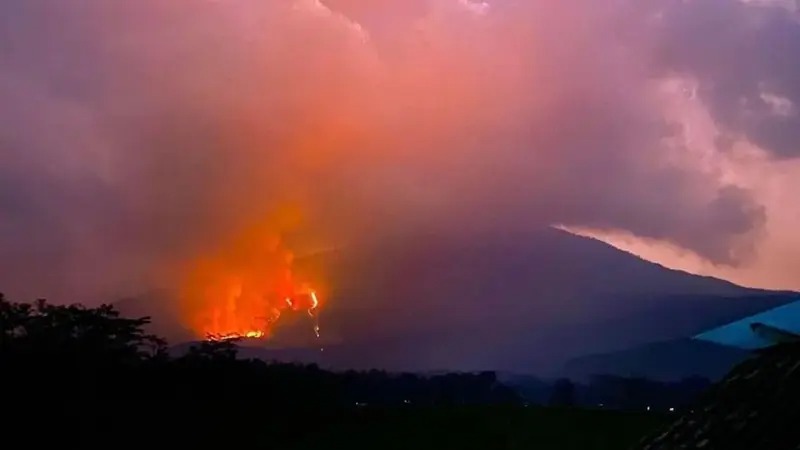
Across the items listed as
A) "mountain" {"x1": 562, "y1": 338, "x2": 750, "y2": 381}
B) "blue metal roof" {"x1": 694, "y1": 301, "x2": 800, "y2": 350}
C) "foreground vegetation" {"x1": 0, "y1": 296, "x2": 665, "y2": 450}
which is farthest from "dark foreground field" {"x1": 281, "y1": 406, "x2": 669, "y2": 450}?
"blue metal roof" {"x1": 694, "y1": 301, "x2": 800, "y2": 350}

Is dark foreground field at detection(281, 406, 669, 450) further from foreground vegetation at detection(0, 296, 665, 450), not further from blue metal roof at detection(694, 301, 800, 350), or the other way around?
blue metal roof at detection(694, 301, 800, 350)

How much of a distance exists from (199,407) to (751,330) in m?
21.5

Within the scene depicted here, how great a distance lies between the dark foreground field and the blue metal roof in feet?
47.4

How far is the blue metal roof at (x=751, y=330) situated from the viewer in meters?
7.15

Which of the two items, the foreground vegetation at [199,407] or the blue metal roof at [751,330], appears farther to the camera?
the foreground vegetation at [199,407]

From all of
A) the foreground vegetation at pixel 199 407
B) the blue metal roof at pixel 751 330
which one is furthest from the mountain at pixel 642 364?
the blue metal roof at pixel 751 330

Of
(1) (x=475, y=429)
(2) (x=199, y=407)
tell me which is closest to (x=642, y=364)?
(1) (x=475, y=429)

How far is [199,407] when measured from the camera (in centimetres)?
2711

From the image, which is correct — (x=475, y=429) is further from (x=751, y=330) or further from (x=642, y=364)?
(x=642, y=364)

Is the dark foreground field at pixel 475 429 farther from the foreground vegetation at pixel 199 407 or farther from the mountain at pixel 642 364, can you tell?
the mountain at pixel 642 364

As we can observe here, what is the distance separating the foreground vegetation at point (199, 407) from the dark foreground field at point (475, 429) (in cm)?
4

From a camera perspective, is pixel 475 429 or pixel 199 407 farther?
pixel 199 407

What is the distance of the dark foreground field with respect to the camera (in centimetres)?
2331

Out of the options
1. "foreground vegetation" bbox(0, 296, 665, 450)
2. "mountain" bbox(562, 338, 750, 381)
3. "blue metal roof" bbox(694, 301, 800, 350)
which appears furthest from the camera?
"mountain" bbox(562, 338, 750, 381)
